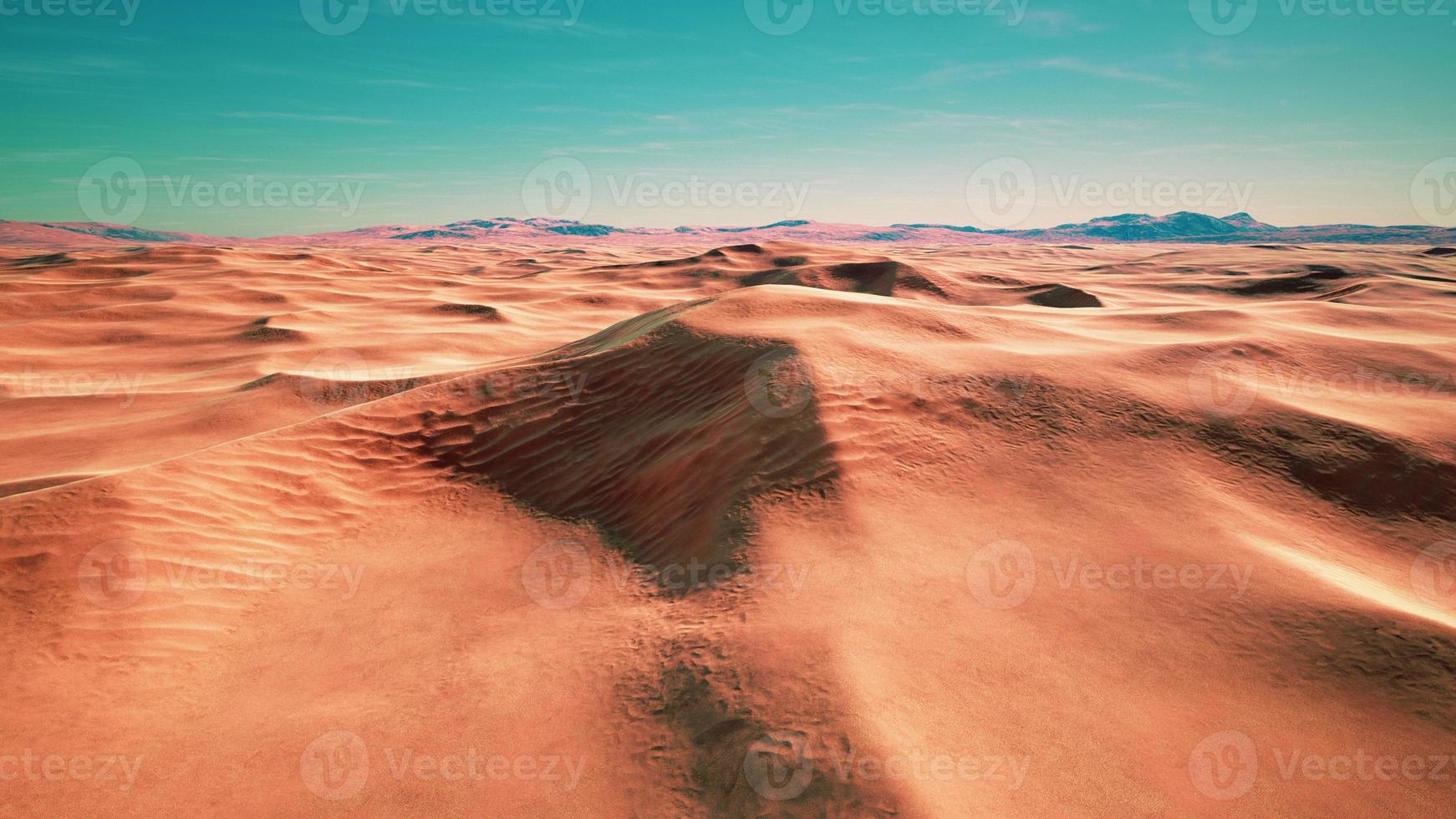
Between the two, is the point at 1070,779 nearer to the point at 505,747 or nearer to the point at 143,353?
the point at 505,747
